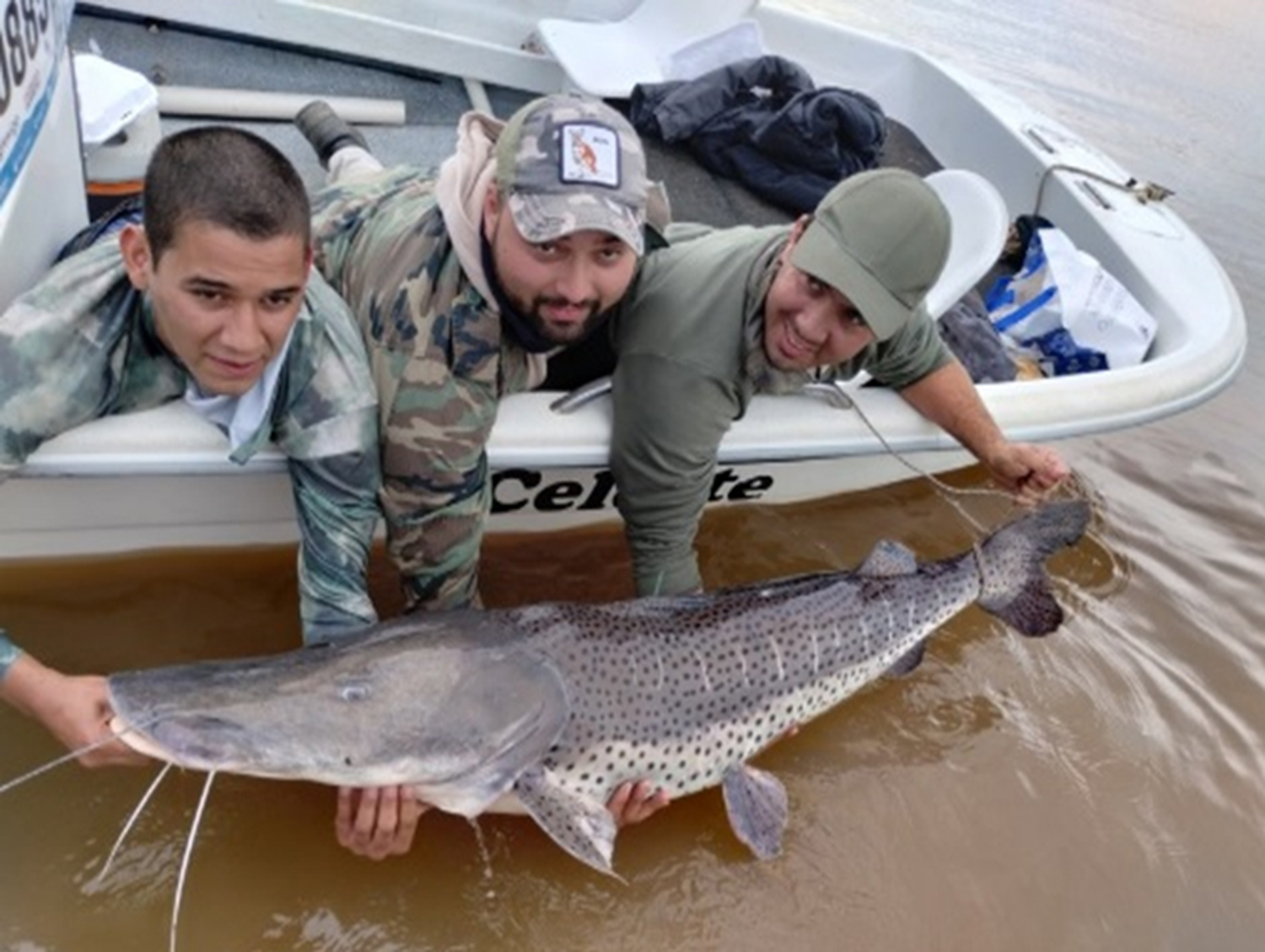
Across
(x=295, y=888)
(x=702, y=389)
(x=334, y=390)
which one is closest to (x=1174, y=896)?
(x=702, y=389)

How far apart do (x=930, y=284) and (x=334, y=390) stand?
1676 millimetres

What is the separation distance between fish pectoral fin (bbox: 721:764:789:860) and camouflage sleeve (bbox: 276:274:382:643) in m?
1.12

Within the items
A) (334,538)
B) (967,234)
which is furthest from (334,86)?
(334,538)

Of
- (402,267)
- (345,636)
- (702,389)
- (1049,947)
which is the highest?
(402,267)

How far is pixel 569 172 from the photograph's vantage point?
2.79 m

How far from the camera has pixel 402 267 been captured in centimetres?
306

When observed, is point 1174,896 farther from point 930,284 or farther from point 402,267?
point 402,267

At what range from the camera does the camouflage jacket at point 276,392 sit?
2.65 m

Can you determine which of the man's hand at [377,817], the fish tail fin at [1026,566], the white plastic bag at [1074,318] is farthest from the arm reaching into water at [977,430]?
the man's hand at [377,817]

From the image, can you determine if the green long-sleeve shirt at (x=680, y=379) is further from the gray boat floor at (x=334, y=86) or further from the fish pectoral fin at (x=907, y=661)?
the gray boat floor at (x=334, y=86)

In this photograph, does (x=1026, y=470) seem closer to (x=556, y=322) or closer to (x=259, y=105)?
(x=556, y=322)

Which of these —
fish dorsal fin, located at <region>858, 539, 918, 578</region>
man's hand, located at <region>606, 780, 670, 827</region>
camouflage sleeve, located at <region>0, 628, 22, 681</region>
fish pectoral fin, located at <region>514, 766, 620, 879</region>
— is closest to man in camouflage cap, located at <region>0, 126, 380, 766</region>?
camouflage sleeve, located at <region>0, 628, 22, 681</region>

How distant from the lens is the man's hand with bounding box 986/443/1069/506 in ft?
13.5

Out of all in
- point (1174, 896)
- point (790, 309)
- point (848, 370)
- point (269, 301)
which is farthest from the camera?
point (848, 370)
